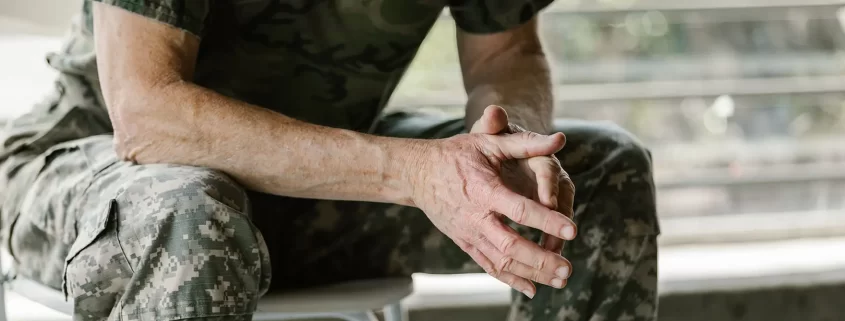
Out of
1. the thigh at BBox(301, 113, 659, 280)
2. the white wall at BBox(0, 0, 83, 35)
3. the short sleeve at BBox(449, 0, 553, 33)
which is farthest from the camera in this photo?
the white wall at BBox(0, 0, 83, 35)

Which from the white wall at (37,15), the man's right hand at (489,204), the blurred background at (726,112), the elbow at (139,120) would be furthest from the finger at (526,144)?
the blurred background at (726,112)

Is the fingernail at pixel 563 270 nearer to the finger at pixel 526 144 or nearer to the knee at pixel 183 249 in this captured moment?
the finger at pixel 526 144

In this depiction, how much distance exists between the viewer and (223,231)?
2.61ft

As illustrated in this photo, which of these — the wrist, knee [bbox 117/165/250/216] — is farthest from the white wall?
the wrist

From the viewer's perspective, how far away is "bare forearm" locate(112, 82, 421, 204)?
2.99ft

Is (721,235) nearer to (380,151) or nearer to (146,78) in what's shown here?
(380,151)

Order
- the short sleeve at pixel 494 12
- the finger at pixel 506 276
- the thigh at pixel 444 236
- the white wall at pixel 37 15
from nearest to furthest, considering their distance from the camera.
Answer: the finger at pixel 506 276
the thigh at pixel 444 236
the short sleeve at pixel 494 12
the white wall at pixel 37 15

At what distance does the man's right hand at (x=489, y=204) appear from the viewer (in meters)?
0.82

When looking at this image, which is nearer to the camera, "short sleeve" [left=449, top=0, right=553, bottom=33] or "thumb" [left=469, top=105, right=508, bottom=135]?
"thumb" [left=469, top=105, right=508, bottom=135]

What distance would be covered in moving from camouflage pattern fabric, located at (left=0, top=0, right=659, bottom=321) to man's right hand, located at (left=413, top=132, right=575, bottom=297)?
181mm

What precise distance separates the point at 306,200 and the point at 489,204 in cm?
34

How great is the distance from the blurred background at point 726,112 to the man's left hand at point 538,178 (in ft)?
3.24

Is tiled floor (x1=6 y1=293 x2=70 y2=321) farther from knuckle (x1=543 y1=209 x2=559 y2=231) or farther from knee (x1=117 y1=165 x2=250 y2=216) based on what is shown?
knuckle (x1=543 y1=209 x2=559 y2=231)

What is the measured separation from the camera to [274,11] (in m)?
1.07
